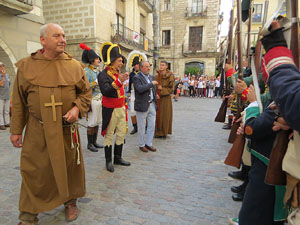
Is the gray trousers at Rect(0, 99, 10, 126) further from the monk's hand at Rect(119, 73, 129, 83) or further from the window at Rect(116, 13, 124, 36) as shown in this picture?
the window at Rect(116, 13, 124, 36)

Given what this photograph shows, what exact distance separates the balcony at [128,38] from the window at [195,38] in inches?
366

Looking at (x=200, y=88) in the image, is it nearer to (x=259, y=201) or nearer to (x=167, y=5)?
(x=167, y=5)

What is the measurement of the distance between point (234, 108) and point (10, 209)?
5.17 m

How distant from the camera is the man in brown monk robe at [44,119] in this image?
211cm

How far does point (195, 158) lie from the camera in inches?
169

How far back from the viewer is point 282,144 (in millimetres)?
1286

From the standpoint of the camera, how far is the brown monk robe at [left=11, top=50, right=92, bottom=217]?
6.90ft

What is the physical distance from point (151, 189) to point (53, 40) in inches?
89.3

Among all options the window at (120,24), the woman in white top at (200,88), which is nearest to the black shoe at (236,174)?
the window at (120,24)

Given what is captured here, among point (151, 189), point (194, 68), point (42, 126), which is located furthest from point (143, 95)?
point (194, 68)

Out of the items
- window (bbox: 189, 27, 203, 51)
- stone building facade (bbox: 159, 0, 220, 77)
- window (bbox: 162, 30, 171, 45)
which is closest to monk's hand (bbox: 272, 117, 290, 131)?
stone building facade (bbox: 159, 0, 220, 77)

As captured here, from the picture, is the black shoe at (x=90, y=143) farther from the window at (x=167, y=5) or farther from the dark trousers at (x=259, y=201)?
the window at (x=167, y=5)

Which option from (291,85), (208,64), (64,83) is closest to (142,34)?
(208,64)

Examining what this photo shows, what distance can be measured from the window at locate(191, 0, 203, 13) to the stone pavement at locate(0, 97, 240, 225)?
23.7 metres
